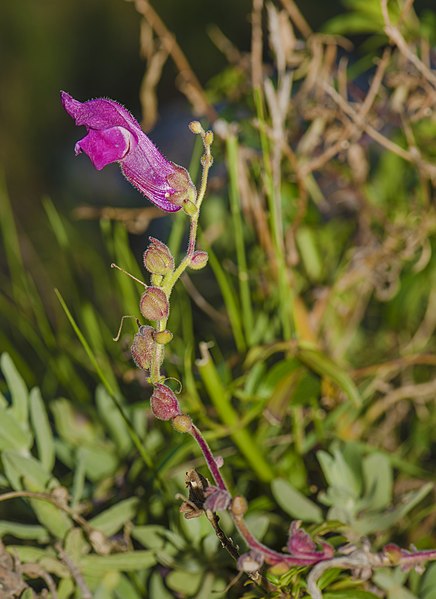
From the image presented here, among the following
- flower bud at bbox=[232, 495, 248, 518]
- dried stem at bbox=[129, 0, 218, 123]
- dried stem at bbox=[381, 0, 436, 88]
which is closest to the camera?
flower bud at bbox=[232, 495, 248, 518]

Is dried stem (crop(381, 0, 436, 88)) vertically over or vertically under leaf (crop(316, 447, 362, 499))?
over

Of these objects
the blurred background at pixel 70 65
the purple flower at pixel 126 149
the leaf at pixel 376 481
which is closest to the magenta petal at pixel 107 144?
the purple flower at pixel 126 149

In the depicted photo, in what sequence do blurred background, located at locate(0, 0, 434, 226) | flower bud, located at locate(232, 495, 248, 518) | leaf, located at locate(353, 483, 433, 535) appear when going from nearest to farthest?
flower bud, located at locate(232, 495, 248, 518)
leaf, located at locate(353, 483, 433, 535)
blurred background, located at locate(0, 0, 434, 226)

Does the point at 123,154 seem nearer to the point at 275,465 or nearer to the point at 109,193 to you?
the point at 275,465

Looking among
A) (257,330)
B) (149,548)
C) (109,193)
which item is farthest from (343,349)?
(109,193)

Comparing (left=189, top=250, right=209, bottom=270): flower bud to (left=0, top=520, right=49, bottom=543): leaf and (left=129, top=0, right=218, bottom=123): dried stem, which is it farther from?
(left=129, top=0, right=218, bottom=123): dried stem

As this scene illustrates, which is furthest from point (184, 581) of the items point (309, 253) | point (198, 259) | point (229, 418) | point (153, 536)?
point (309, 253)

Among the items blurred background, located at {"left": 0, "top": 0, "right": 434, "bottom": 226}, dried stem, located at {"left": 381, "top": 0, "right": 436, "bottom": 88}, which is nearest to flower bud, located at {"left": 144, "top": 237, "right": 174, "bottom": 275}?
dried stem, located at {"left": 381, "top": 0, "right": 436, "bottom": 88}
